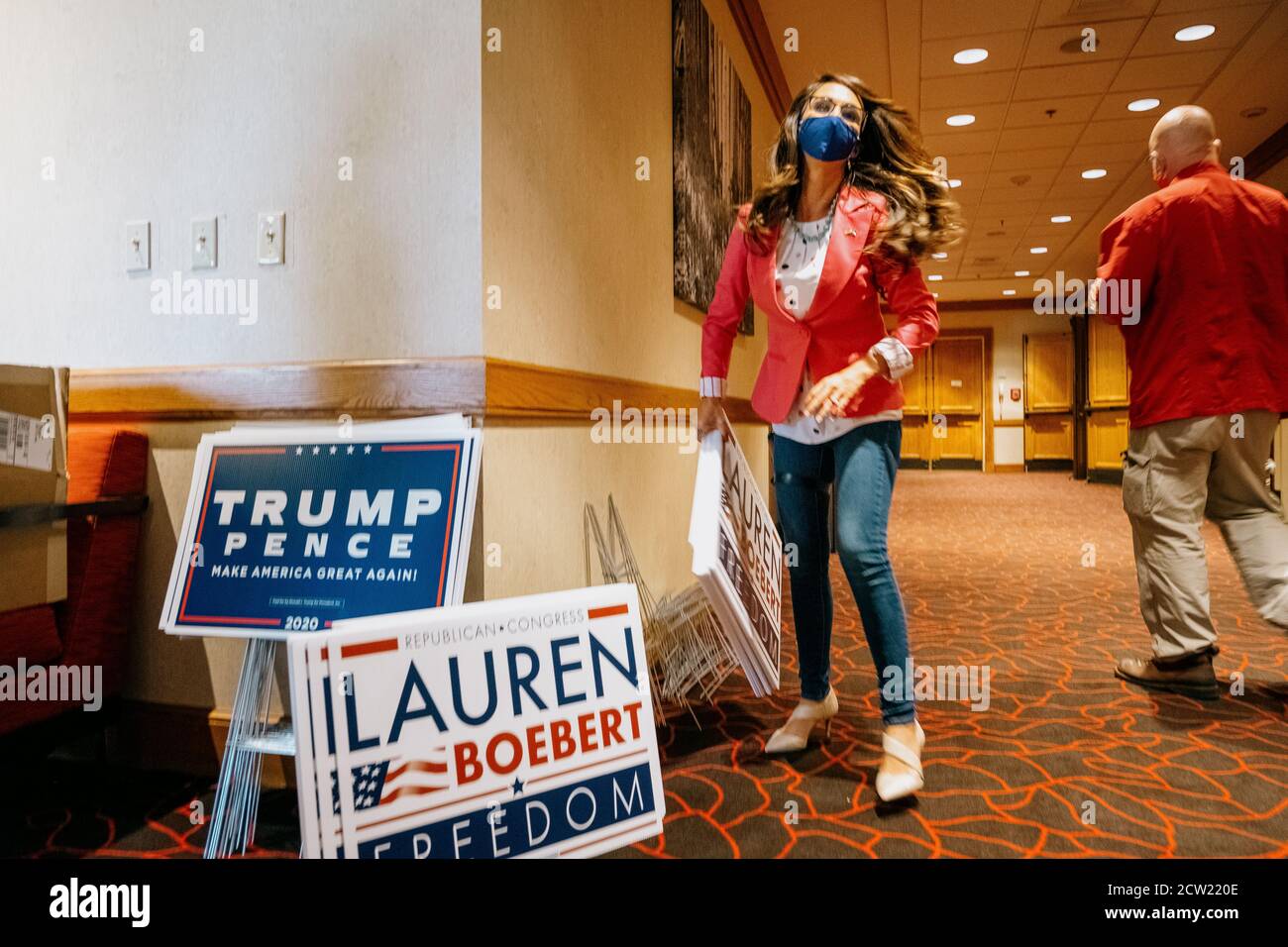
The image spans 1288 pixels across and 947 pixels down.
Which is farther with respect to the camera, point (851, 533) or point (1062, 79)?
point (1062, 79)


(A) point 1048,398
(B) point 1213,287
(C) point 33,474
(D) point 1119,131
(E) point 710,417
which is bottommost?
(C) point 33,474

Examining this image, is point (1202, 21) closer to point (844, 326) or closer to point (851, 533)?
point (844, 326)

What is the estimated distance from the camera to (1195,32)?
483 centimetres

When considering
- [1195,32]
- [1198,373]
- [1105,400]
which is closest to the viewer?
[1198,373]

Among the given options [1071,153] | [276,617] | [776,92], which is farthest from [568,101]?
[1071,153]

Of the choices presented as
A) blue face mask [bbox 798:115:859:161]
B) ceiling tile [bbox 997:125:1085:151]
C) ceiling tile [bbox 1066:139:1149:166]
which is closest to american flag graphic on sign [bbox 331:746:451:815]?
blue face mask [bbox 798:115:859:161]

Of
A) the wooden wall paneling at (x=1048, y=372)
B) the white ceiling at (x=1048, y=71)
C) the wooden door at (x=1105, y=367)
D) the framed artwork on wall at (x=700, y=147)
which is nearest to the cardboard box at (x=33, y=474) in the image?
the framed artwork on wall at (x=700, y=147)

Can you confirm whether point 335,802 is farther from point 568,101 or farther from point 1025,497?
point 1025,497

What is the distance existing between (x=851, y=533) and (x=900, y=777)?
0.50 m

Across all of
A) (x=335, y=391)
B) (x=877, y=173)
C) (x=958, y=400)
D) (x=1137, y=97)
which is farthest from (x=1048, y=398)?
(x=335, y=391)

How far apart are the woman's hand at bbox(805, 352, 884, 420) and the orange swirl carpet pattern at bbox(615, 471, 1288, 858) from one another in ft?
2.62

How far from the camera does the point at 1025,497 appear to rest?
372 inches

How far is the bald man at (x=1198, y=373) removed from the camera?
2.30m

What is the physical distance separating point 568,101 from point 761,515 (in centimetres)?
116
